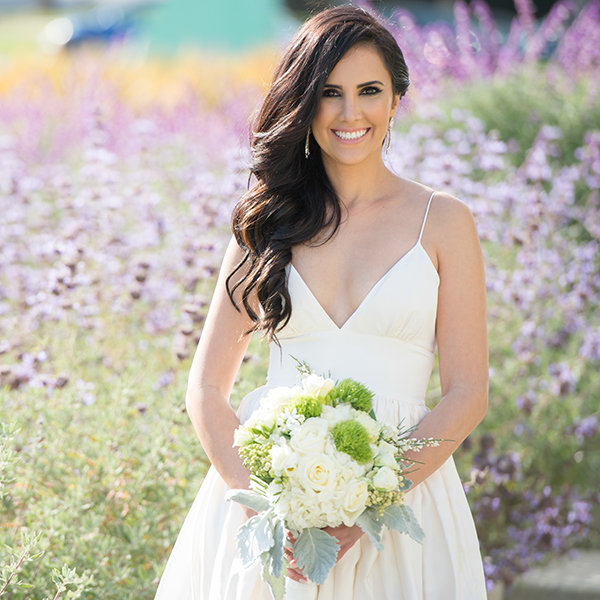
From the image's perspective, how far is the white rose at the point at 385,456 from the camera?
2.32 m

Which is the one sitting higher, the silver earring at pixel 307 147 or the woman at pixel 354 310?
the silver earring at pixel 307 147

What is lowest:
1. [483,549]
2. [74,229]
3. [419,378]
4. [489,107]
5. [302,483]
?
[483,549]

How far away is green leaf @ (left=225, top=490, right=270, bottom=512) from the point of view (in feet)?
8.01

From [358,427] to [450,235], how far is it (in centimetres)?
72

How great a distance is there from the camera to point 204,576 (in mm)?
2834

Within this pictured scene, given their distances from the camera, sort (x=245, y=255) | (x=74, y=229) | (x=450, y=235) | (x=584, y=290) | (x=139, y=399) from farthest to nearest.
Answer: (x=584, y=290) < (x=74, y=229) < (x=139, y=399) < (x=245, y=255) < (x=450, y=235)

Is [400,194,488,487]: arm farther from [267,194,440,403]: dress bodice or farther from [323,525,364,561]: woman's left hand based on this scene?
[323,525,364,561]: woman's left hand

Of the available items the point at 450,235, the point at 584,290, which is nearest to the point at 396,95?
the point at 450,235

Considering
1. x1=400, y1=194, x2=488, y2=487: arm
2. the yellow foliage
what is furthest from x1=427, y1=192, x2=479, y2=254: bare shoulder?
the yellow foliage

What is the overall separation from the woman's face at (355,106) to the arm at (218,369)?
45 centimetres

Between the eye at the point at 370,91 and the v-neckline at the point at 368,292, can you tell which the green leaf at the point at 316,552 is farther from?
the eye at the point at 370,91

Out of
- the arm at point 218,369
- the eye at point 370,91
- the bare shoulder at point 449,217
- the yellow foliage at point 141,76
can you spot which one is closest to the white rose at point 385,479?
the arm at point 218,369

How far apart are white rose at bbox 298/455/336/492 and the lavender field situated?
0.70m

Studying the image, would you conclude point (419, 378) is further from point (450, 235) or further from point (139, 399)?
point (139, 399)
